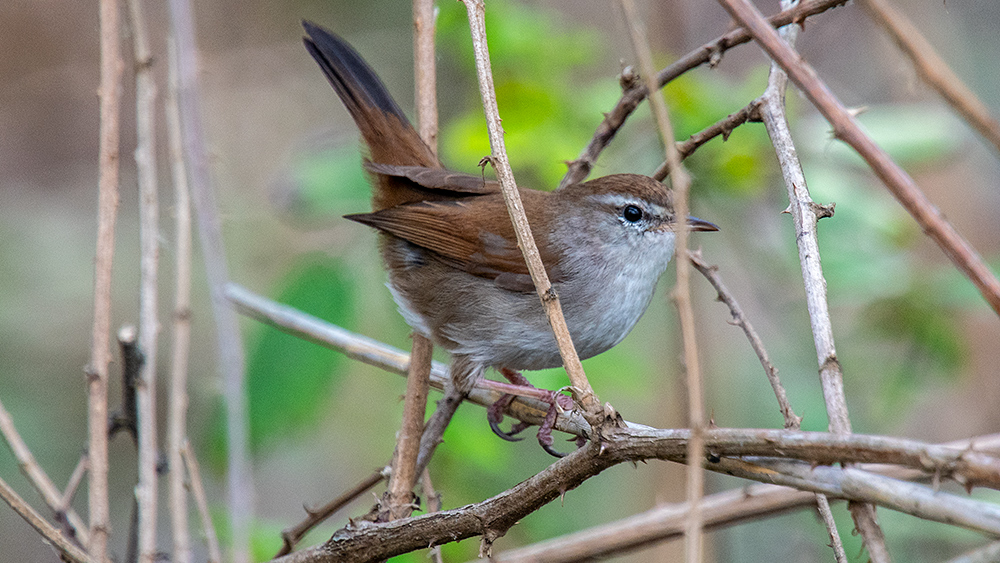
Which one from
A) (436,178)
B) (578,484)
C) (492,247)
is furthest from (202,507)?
(436,178)

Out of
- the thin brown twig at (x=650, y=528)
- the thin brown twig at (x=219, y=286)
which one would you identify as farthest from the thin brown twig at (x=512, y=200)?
the thin brown twig at (x=219, y=286)

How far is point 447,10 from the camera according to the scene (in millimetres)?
3529

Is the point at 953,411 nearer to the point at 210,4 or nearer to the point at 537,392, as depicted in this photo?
the point at 537,392

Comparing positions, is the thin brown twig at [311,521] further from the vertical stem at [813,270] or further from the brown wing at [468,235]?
the vertical stem at [813,270]

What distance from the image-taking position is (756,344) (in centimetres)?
210

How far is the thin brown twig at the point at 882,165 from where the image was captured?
4.25 ft

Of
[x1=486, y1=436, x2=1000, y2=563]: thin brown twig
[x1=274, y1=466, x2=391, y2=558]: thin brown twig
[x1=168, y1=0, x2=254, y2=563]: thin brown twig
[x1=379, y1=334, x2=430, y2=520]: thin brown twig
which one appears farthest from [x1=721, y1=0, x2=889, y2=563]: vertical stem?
[x1=168, y1=0, x2=254, y2=563]: thin brown twig

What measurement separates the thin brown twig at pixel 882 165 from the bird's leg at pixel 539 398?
1.28 meters

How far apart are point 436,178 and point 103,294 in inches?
56.6

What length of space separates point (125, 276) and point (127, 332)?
3.89 m

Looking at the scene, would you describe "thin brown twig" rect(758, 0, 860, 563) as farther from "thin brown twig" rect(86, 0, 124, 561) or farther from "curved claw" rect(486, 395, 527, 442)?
"thin brown twig" rect(86, 0, 124, 561)

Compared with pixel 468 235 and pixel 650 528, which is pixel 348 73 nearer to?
pixel 468 235

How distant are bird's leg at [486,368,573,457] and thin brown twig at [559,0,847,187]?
809mm

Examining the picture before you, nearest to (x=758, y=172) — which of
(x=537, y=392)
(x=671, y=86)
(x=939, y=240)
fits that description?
(x=671, y=86)
